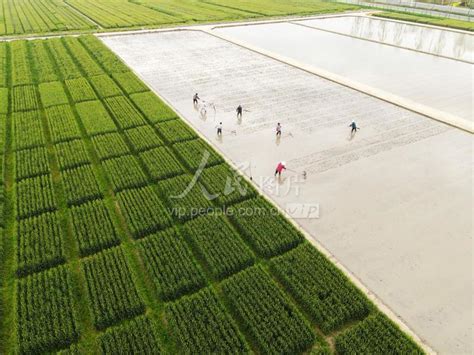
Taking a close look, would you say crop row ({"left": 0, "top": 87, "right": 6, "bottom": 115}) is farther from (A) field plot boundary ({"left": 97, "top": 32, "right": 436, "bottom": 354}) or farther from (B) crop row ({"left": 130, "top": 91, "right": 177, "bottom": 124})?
(A) field plot boundary ({"left": 97, "top": 32, "right": 436, "bottom": 354})

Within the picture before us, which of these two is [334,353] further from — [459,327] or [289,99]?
[289,99]

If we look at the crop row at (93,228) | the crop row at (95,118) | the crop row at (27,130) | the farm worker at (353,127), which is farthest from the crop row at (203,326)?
the crop row at (27,130)

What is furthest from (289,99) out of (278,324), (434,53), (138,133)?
(434,53)

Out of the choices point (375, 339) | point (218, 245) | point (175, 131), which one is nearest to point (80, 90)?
point (175, 131)

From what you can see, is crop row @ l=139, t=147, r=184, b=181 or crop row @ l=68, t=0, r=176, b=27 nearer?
crop row @ l=139, t=147, r=184, b=181

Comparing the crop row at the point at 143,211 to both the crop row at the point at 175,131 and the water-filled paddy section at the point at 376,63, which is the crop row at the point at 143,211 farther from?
the water-filled paddy section at the point at 376,63

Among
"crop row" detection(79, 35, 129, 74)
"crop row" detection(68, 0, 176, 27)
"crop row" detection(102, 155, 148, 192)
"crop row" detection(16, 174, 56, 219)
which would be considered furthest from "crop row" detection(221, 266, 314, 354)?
"crop row" detection(68, 0, 176, 27)
